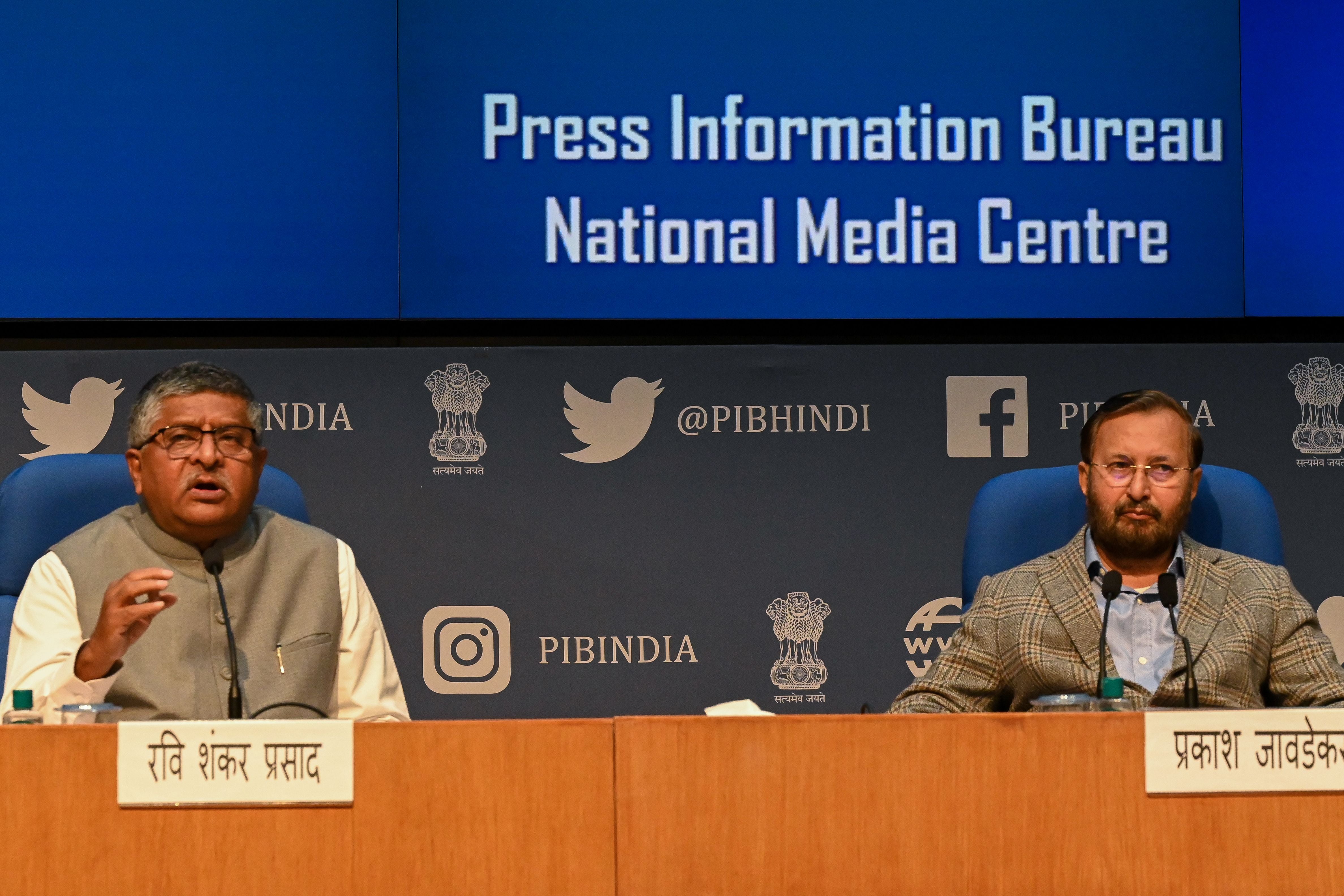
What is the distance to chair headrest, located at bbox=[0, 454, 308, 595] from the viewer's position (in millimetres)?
2600

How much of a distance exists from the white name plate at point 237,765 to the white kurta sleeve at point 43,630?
2.78ft

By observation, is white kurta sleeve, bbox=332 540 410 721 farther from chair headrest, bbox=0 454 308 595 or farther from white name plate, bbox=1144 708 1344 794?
white name plate, bbox=1144 708 1344 794

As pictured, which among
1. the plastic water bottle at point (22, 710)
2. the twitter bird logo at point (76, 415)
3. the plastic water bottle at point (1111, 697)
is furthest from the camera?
the twitter bird logo at point (76, 415)

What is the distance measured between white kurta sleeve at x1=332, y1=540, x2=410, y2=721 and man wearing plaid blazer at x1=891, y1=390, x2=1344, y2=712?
924 mm

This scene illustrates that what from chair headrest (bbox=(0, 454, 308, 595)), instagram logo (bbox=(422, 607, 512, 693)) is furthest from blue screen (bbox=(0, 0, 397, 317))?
chair headrest (bbox=(0, 454, 308, 595))

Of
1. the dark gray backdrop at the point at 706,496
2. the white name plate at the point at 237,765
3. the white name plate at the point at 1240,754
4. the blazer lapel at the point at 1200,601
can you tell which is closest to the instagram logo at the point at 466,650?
the dark gray backdrop at the point at 706,496

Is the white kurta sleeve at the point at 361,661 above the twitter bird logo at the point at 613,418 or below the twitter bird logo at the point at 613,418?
below

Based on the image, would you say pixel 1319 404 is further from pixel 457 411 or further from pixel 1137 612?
pixel 457 411

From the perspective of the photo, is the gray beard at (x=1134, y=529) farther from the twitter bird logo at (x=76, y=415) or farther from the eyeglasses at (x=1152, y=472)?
the twitter bird logo at (x=76, y=415)

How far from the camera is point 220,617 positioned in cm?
258

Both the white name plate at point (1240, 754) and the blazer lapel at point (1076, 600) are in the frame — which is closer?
the white name plate at point (1240, 754)

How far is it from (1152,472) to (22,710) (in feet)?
6.18

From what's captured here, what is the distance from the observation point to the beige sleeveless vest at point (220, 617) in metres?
2.50

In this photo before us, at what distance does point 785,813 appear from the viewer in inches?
61.1
